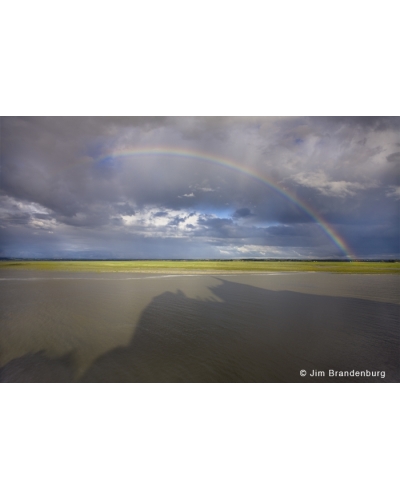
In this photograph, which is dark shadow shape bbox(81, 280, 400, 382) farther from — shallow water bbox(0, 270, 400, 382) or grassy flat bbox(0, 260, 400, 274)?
grassy flat bbox(0, 260, 400, 274)

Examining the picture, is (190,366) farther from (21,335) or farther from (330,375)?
(21,335)

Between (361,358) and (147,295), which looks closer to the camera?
(361,358)

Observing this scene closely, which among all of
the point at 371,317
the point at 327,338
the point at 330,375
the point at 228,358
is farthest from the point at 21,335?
the point at 371,317

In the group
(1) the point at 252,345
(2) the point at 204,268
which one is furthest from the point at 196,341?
(2) the point at 204,268

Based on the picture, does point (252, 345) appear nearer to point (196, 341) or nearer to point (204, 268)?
point (196, 341)

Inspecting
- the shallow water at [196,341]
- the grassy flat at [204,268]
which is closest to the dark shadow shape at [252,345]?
the shallow water at [196,341]

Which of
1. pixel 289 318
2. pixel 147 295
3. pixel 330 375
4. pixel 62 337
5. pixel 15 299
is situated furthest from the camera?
pixel 147 295

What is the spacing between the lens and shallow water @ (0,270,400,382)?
16.1 feet

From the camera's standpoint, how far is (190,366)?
5043 mm

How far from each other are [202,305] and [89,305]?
543cm

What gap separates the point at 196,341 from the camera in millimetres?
6414

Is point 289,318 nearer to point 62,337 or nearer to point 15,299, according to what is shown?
point 62,337

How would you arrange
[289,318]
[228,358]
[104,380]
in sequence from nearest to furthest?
1. [104,380]
2. [228,358]
3. [289,318]

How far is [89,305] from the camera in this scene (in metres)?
10.7
